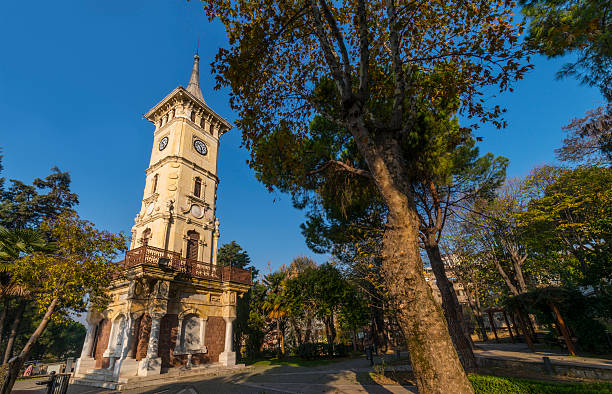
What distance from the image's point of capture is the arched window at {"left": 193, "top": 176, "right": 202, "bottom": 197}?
2064 cm

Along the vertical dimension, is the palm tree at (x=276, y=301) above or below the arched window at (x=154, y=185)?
below

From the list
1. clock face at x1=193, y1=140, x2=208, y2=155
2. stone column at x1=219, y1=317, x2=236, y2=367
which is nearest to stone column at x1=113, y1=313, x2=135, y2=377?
stone column at x1=219, y1=317, x2=236, y2=367

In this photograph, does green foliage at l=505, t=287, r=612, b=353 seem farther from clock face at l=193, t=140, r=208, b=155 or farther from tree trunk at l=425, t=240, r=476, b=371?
clock face at l=193, t=140, r=208, b=155

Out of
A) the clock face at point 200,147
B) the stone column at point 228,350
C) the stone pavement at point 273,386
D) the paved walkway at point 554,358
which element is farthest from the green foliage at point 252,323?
the paved walkway at point 554,358

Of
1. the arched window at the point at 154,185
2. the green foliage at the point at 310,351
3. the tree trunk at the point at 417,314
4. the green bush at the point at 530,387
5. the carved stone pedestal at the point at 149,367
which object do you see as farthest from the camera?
the green foliage at the point at 310,351

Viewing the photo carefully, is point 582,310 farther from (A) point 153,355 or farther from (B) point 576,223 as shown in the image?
(A) point 153,355

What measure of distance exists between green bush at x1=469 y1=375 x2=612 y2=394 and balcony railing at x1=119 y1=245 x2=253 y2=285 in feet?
46.7

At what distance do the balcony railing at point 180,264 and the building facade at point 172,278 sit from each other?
62mm

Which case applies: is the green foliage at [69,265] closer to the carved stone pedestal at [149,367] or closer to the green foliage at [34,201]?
→ the carved stone pedestal at [149,367]

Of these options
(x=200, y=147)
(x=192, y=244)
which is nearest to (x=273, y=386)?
(x=192, y=244)

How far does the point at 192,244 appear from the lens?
62.5 ft

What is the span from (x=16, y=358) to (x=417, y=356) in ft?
34.6

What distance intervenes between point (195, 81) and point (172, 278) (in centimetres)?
2079

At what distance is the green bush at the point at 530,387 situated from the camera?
5328 mm
